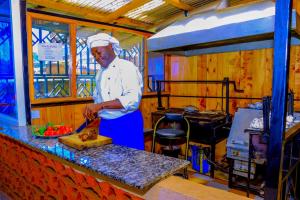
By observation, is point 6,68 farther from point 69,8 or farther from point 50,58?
point 69,8

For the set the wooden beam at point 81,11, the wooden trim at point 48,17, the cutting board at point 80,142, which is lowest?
the cutting board at point 80,142

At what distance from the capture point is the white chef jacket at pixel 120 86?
149 cm

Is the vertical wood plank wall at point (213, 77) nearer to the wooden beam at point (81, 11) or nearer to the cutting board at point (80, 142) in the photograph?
the wooden beam at point (81, 11)

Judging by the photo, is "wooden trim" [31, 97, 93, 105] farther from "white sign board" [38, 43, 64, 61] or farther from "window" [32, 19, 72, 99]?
"white sign board" [38, 43, 64, 61]

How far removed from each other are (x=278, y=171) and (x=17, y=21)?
2.04 m

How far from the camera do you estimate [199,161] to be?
→ 3428 millimetres

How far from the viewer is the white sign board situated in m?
2.80

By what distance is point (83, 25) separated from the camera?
3156mm

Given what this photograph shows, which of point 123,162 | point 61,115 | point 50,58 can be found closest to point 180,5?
point 50,58

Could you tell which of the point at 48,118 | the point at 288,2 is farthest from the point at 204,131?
the point at 288,2

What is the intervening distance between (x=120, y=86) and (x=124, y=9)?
1.75 meters

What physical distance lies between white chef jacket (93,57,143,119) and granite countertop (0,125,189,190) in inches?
12.2

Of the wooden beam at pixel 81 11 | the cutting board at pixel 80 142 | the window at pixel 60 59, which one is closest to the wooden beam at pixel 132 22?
the wooden beam at pixel 81 11

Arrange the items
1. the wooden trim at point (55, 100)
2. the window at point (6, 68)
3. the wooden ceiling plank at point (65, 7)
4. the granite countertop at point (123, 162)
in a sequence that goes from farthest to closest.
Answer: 1. the wooden trim at point (55, 100)
2. the wooden ceiling plank at point (65, 7)
3. the window at point (6, 68)
4. the granite countertop at point (123, 162)
